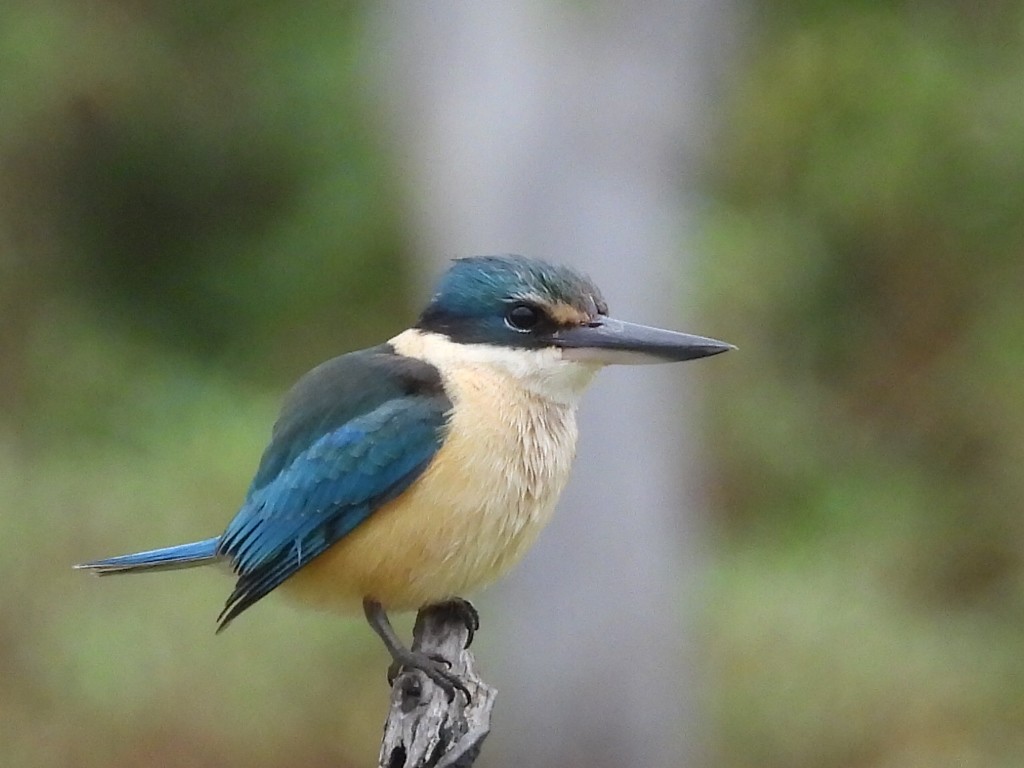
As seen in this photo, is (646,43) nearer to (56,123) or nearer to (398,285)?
(398,285)

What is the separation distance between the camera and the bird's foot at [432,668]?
205 cm

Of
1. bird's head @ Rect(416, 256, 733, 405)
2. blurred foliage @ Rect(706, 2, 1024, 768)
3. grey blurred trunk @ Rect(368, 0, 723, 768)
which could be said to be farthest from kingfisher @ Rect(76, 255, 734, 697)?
blurred foliage @ Rect(706, 2, 1024, 768)

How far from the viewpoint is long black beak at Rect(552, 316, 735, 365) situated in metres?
2.15

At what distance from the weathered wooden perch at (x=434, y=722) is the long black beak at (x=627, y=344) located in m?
0.53

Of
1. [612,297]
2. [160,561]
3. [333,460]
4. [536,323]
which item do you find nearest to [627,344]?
[536,323]

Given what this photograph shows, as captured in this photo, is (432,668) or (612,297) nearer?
(432,668)

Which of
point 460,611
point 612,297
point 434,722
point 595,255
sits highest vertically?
point 595,255

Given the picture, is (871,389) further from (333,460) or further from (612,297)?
(333,460)

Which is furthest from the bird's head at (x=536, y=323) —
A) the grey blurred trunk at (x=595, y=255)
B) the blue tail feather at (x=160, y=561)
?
the grey blurred trunk at (x=595, y=255)

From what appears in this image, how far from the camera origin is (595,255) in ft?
13.1

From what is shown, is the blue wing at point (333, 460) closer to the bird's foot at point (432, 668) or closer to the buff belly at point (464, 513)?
the buff belly at point (464, 513)

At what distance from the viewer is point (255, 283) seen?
22.7 ft

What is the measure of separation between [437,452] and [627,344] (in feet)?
1.14

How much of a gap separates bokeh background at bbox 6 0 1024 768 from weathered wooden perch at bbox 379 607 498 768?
1935 millimetres
